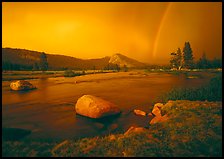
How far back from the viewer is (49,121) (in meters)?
15.6

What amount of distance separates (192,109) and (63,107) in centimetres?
1237

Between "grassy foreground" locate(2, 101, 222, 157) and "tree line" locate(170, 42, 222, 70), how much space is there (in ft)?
213

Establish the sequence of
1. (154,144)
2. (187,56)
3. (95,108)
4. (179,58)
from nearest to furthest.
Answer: (154,144) → (95,108) → (187,56) → (179,58)

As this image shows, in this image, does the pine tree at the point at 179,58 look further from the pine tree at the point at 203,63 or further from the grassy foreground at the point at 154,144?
the grassy foreground at the point at 154,144

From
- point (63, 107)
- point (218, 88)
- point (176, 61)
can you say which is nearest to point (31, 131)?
point (63, 107)

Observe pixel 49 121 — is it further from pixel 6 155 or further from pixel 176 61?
pixel 176 61

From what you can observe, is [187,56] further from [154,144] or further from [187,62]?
[154,144]

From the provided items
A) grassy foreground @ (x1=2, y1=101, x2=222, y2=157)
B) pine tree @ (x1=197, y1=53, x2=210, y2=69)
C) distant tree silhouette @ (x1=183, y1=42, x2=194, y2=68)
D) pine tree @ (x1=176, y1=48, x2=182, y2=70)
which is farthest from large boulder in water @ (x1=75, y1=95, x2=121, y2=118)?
pine tree @ (x1=197, y1=53, x2=210, y2=69)

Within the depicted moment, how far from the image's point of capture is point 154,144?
9758mm

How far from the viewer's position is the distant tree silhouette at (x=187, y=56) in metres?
71.8

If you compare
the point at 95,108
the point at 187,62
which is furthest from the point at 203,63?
the point at 95,108

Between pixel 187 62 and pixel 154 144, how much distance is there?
7180 cm

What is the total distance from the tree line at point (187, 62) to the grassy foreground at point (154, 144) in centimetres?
6502

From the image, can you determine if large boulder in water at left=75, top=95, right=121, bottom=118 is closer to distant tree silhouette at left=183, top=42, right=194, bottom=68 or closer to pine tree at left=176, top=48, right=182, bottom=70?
distant tree silhouette at left=183, top=42, right=194, bottom=68
